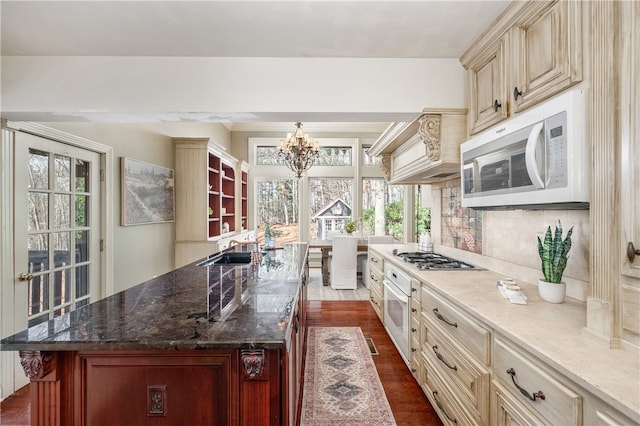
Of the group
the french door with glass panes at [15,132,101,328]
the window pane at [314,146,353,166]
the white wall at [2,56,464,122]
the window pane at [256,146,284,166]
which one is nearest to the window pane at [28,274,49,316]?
the french door with glass panes at [15,132,101,328]

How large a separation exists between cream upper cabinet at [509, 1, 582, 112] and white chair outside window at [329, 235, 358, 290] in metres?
3.62

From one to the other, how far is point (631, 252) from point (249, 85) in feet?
7.44

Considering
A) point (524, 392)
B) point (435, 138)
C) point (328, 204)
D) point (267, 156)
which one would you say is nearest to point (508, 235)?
point (435, 138)

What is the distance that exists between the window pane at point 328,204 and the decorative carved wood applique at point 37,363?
5746mm

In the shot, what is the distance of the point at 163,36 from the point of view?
1.88 m

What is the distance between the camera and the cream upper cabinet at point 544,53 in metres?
1.19

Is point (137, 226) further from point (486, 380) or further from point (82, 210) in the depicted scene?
point (486, 380)

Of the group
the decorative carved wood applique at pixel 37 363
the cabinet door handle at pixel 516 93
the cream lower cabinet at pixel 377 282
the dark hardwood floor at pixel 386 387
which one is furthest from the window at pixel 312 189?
the decorative carved wood applique at pixel 37 363

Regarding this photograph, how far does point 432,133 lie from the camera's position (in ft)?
7.08

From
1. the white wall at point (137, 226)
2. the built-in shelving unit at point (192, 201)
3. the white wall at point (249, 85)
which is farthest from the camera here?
the built-in shelving unit at point (192, 201)

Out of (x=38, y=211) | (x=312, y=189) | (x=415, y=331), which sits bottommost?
(x=415, y=331)

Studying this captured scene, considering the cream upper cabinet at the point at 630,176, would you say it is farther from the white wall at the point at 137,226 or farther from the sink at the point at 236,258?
the white wall at the point at 137,226

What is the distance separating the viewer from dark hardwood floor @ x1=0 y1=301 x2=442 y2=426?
6.40 ft

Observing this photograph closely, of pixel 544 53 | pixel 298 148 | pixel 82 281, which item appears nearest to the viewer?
pixel 544 53
